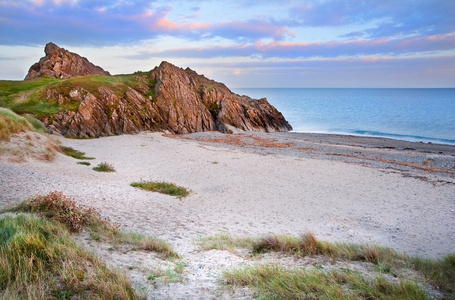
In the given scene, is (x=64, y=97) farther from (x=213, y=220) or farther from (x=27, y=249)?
(x=27, y=249)

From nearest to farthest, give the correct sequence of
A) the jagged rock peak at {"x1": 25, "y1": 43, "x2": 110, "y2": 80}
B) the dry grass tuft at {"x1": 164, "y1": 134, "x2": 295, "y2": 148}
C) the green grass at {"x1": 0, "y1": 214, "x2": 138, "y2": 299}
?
the green grass at {"x1": 0, "y1": 214, "x2": 138, "y2": 299}
the dry grass tuft at {"x1": 164, "y1": 134, "x2": 295, "y2": 148}
the jagged rock peak at {"x1": 25, "y1": 43, "x2": 110, "y2": 80}

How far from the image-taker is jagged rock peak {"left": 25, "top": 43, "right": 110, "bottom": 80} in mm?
52812

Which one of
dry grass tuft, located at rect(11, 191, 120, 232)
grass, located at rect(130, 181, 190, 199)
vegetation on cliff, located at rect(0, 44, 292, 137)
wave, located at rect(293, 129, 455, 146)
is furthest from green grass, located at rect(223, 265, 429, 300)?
wave, located at rect(293, 129, 455, 146)

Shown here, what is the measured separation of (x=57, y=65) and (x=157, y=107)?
23.7 metres

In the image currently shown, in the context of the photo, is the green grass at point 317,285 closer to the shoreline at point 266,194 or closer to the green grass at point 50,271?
the green grass at point 50,271

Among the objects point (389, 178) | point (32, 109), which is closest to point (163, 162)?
point (389, 178)

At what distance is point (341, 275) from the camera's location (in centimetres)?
586

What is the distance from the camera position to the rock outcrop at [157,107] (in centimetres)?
3831

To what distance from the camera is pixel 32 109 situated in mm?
36812

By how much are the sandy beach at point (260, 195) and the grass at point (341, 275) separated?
49.5 inches

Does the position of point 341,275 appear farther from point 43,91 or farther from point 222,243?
point 43,91

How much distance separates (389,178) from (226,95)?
116ft

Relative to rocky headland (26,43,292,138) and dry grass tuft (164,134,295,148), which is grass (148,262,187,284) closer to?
dry grass tuft (164,134,295,148)

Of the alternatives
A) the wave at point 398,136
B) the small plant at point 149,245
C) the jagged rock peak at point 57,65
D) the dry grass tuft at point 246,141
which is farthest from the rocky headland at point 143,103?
the small plant at point 149,245
